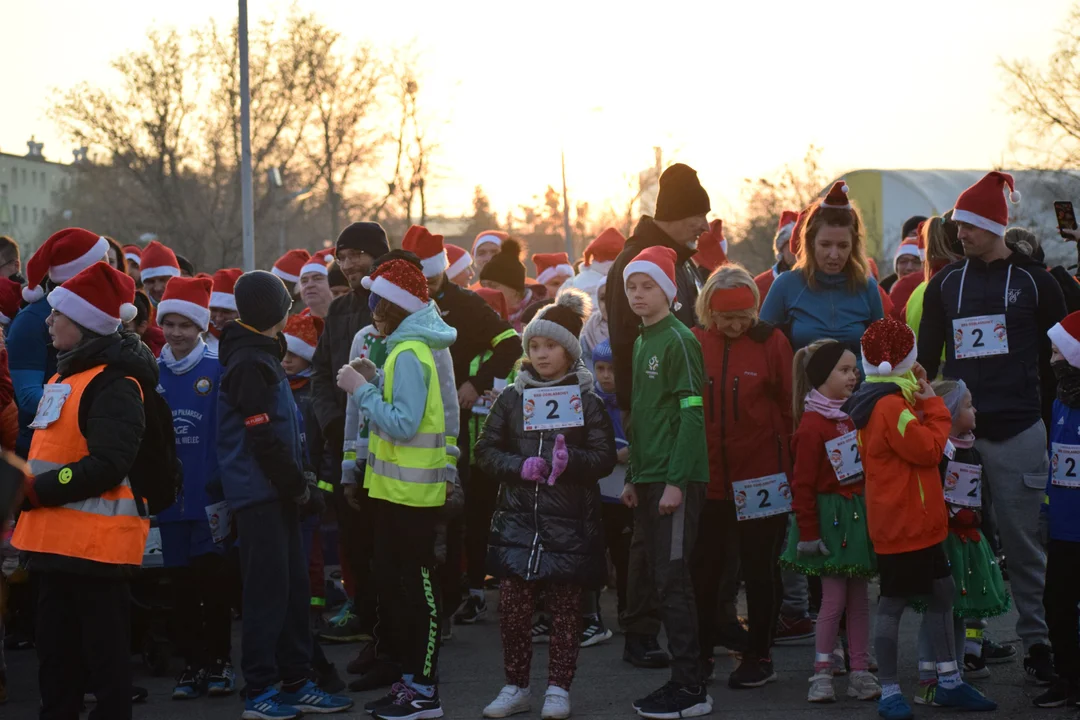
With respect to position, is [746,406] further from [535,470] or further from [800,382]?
[535,470]

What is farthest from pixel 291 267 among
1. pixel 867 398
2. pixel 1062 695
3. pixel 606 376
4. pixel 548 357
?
pixel 1062 695

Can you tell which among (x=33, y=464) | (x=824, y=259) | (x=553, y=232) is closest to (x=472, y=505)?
(x=824, y=259)

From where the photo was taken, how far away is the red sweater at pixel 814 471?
642cm

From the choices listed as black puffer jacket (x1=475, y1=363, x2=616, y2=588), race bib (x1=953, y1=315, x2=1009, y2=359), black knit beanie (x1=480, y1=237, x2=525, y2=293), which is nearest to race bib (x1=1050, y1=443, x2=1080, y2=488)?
race bib (x1=953, y1=315, x2=1009, y2=359)

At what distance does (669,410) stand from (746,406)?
54 centimetres

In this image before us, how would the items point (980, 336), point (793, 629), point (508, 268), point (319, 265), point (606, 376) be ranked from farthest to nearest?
point (508, 268) < point (319, 265) < point (606, 376) < point (793, 629) < point (980, 336)

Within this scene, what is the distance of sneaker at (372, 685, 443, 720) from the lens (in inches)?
249

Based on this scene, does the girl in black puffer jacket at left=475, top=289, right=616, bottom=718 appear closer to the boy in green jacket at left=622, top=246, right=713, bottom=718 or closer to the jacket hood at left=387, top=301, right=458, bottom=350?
the boy in green jacket at left=622, top=246, right=713, bottom=718

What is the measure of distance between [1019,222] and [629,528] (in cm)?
2979

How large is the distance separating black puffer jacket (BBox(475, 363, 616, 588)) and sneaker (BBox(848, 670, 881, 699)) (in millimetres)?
1311

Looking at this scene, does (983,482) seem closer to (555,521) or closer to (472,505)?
(555,521)

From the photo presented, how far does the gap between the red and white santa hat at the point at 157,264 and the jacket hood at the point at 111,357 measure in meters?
4.30

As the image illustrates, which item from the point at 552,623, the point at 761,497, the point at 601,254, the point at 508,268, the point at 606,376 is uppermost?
the point at 601,254

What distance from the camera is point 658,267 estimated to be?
6.55 m
